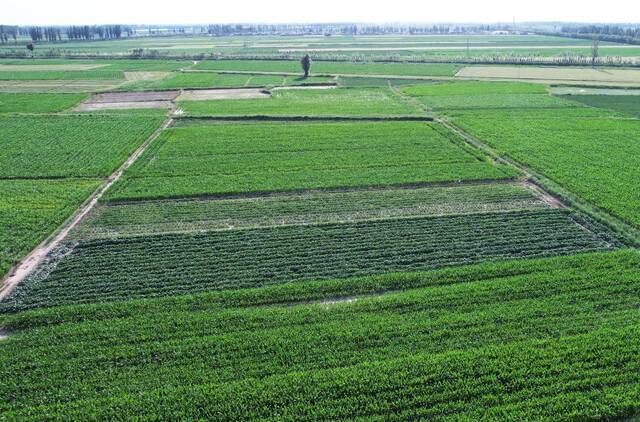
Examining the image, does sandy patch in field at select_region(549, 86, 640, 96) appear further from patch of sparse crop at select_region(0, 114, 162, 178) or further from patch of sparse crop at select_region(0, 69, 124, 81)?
patch of sparse crop at select_region(0, 69, 124, 81)

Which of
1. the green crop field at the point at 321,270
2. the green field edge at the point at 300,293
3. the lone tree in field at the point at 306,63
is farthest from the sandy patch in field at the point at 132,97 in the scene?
the green field edge at the point at 300,293

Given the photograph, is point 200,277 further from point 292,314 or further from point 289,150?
point 289,150

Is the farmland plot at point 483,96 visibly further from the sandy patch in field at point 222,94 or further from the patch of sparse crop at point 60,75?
the patch of sparse crop at point 60,75

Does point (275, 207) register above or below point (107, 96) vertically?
below

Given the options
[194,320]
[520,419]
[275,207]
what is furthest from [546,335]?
[275,207]

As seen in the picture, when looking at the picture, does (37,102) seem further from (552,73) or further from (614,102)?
(552,73)

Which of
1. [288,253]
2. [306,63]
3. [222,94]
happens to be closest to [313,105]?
[222,94]
